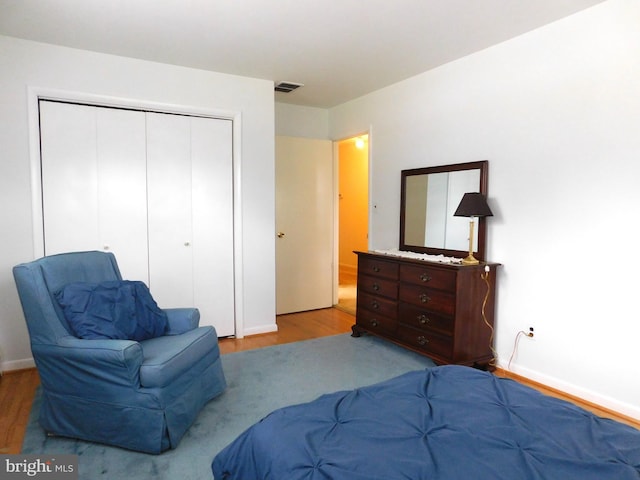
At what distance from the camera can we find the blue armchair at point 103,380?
2.09 meters

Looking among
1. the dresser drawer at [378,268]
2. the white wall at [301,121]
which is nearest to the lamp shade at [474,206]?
the dresser drawer at [378,268]

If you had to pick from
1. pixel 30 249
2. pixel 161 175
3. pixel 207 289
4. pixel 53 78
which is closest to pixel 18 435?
pixel 30 249

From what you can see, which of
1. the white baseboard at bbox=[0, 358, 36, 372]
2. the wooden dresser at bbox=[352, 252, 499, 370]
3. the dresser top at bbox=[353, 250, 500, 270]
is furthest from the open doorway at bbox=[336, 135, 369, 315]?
the white baseboard at bbox=[0, 358, 36, 372]

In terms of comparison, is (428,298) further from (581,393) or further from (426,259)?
(581,393)

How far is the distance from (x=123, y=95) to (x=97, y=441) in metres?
2.65

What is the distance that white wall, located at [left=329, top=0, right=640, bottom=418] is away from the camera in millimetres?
2455

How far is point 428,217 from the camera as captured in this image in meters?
3.76

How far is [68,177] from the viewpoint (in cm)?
331

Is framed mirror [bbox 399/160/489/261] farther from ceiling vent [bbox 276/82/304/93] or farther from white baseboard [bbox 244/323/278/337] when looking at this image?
white baseboard [bbox 244/323/278/337]

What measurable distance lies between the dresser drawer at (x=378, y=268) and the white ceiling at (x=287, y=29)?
5.71 ft

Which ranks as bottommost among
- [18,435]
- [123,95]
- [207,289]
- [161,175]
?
[18,435]

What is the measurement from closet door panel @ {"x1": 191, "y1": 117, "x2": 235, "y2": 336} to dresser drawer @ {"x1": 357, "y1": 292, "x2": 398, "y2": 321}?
1282 mm

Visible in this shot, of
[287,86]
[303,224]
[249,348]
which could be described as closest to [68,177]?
[249,348]

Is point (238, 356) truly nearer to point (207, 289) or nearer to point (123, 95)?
point (207, 289)
